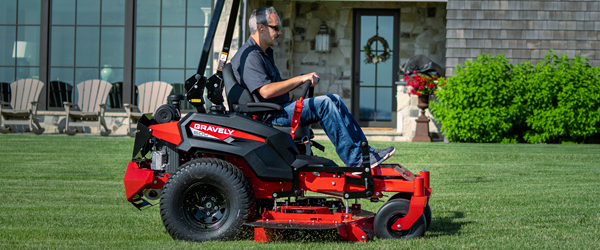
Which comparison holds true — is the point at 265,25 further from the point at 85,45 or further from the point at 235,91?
the point at 85,45

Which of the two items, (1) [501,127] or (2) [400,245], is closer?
(2) [400,245]

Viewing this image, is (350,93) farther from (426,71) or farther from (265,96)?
(265,96)

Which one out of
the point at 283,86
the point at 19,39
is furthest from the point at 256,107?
the point at 19,39

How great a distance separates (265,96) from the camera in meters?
3.13

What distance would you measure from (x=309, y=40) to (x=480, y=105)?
12.7 ft

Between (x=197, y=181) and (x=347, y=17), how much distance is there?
960cm

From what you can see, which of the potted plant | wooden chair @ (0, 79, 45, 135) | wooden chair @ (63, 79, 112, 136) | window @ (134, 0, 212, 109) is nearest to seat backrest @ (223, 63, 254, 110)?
the potted plant

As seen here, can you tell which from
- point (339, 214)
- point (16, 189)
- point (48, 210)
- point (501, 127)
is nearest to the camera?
point (339, 214)

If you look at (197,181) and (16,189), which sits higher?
(197,181)

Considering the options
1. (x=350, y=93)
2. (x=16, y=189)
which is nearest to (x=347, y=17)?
(x=350, y=93)

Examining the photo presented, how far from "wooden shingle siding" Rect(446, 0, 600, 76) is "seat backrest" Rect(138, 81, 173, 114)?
5.14 metres

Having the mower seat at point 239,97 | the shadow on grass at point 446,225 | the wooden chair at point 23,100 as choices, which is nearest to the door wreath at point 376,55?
the wooden chair at point 23,100

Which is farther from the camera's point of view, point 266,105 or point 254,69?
point 254,69

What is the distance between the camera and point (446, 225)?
11.6 ft
